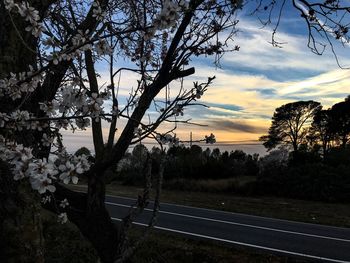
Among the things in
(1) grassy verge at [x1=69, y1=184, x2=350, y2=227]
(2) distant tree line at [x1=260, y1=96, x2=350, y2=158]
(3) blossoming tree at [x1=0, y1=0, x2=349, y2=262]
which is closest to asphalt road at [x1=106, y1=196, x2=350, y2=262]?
(1) grassy verge at [x1=69, y1=184, x2=350, y2=227]

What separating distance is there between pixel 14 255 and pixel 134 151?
1614 millimetres

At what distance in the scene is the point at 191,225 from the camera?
46.0ft

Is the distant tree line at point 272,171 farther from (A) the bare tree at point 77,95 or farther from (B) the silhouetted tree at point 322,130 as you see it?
(A) the bare tree at point 77,95

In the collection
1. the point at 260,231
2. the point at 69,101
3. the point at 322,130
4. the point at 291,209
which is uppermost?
the point at 322,130

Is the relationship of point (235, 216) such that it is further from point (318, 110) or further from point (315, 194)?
point (318, 110)

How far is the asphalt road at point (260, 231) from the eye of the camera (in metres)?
10.9

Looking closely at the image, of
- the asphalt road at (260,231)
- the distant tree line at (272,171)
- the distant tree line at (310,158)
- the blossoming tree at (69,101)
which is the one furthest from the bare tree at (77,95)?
the distant tree line at (310,158)

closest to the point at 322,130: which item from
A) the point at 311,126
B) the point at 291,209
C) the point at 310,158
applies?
the point at 311,126

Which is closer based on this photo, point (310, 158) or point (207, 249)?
point (207, 249)

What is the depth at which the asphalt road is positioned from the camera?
1094 centimetres

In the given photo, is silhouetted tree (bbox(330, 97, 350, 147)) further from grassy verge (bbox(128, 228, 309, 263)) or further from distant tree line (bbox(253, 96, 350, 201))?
grassy verge (bbox(128, 228, 309, 263))

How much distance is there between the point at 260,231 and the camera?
1342 centimetres

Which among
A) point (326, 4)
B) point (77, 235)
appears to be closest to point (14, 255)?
point (326, 4)

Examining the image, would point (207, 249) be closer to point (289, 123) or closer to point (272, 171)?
point (272, 171)
